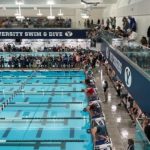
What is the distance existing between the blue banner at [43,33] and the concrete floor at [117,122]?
1011 centimetres

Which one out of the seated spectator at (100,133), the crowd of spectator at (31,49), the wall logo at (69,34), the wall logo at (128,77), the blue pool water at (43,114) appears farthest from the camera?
the crowd of spectator at (31,49)

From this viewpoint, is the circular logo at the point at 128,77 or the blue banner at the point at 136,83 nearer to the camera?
the blue banner at the point at 136,83

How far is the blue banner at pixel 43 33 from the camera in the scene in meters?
26.7

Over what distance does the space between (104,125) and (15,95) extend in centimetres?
844

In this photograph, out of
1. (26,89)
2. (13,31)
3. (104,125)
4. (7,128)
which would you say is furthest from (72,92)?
(13,31)

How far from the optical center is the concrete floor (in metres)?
10.5

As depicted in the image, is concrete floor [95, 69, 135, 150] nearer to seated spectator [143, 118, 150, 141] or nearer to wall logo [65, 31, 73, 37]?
seated spectator [143, 118, 150, 141]

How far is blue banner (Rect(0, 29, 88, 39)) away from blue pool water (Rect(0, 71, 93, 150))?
4.40 meters

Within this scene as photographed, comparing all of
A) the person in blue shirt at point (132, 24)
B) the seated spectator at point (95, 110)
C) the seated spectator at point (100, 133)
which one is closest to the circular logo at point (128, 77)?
the seated spectator at point (100, 133)

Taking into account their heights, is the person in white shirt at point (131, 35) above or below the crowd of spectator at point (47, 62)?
above

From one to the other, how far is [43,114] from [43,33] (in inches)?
510

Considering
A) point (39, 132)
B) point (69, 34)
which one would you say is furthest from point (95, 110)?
point (69, 34)

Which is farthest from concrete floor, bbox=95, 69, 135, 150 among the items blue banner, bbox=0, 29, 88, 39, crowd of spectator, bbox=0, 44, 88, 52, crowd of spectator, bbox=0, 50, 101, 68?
crowd of spectator, bbox=0, 44, 88, 52

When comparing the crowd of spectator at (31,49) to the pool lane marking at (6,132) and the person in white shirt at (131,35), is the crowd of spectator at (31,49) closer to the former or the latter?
the person in white shirt at (131,35)
